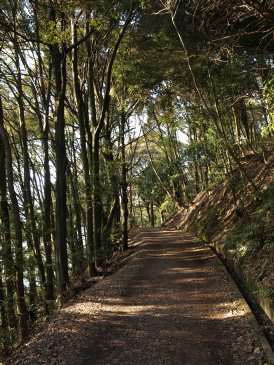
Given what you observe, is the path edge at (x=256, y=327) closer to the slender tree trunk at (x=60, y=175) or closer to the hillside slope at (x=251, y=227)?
the hillside slope at (x=251, y=227)

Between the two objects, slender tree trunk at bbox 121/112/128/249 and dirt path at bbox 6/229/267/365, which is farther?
slender tree trunk at bbox 121/112/128/249

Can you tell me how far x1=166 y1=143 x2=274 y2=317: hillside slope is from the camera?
7543mm

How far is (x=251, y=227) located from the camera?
929cm

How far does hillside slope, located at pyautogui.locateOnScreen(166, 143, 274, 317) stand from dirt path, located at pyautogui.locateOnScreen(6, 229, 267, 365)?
0.69 meters

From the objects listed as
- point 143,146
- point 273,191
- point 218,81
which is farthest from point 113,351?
point 143,146

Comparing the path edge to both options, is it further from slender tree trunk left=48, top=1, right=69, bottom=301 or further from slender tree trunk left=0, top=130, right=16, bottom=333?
slender tree trunk left=0, top=130, right=16, bottom=333

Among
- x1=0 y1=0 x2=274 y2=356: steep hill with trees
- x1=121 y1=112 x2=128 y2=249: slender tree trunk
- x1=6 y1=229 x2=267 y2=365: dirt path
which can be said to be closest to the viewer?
x1=6 y1=229 x2=267 y2=365: dirt path

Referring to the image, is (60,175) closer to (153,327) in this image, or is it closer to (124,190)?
(124,190)

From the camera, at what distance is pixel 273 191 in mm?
10367

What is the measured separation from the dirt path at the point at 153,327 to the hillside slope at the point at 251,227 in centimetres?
69

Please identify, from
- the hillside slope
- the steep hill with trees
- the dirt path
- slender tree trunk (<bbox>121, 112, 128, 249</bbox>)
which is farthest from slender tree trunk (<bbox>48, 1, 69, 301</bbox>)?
the hillside slope

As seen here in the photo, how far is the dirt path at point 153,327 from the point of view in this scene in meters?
5.41

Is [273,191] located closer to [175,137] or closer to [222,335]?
[222,335]

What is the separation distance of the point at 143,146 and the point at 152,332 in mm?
33108
